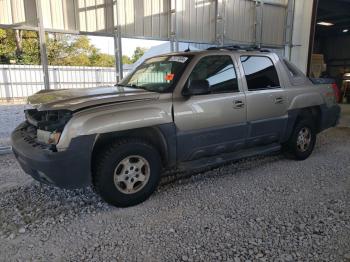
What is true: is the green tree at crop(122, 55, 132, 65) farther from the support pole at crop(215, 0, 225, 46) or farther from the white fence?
the support pole at crop(215, 0, 225, 46)

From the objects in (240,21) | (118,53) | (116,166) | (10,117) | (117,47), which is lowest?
(10,117)

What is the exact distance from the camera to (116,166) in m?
2.87

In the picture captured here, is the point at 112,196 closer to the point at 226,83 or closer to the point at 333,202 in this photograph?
the point at 226,83

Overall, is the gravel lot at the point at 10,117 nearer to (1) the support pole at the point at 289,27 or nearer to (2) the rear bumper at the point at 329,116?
(2) the rear bumper at the point at 329,116

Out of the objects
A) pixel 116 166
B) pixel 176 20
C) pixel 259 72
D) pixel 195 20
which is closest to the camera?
pixel 116 166

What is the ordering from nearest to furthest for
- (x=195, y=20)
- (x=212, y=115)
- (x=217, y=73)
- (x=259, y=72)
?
(x=212, y=115)
(x=217, y=73)
(x=259, y=72)
(x=195, y=20)

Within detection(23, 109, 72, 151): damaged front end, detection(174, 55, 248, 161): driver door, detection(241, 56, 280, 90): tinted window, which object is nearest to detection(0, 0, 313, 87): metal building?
detection(23, 109, 72, 151): damaged front end

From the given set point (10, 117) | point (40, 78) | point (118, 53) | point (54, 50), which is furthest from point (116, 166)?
point (54, 50)

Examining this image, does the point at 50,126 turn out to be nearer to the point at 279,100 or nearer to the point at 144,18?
the point at 279,100

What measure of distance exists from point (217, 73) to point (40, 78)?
6.63 metres

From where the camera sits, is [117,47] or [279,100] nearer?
[279,100]

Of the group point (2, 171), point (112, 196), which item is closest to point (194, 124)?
point (112, 196)

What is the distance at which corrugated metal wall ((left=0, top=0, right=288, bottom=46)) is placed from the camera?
19.2 ft

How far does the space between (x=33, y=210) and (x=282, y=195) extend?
280 cm
